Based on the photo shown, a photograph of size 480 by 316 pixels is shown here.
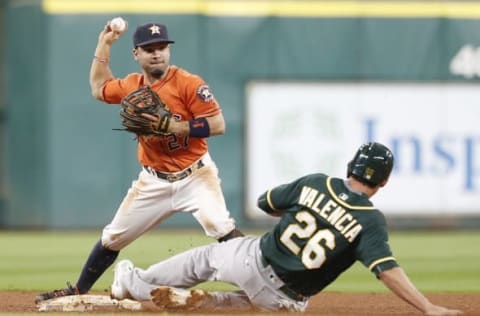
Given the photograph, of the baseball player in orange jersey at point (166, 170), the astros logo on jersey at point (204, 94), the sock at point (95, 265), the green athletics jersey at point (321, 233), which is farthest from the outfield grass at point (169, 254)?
the green athletics jersey at point (321, 233)

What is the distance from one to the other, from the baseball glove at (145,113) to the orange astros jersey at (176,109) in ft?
0.46

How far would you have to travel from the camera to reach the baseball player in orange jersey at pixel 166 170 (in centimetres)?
737

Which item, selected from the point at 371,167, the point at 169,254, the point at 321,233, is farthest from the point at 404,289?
the point at 169,254

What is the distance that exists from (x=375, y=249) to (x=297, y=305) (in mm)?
680

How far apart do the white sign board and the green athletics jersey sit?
9.80 meters

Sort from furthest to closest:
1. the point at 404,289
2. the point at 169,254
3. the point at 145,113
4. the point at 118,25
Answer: the point at 169,254 → the point at 118,25 → the point at 145,113 → the point at 404,289

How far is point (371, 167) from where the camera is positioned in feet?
20.4

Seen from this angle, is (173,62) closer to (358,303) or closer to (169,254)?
(169,254)

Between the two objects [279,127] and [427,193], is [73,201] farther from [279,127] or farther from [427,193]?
[427,193]

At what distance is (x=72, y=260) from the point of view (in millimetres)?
11727

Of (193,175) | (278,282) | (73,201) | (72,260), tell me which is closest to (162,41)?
(193,175)

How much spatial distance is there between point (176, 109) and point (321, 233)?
165cm

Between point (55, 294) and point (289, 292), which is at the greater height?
point (289, 292)

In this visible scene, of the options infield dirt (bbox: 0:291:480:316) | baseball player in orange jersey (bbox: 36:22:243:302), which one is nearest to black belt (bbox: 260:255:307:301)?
infield dirt (bbox: 0:291:480:316)
